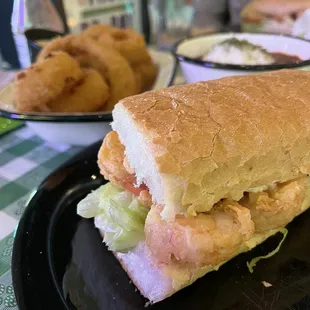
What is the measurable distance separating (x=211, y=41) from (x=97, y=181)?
116cm

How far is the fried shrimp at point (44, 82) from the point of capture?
5.22 feet

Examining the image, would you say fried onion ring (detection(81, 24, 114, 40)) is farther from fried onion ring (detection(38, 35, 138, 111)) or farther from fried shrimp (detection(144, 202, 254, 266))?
fried shrimp (detection(144, 202, 254, 266))

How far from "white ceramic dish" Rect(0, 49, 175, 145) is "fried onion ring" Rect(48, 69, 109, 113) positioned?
0.30 feet

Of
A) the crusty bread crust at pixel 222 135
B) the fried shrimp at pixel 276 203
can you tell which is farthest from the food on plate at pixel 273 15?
the fried shrimp at pixel 276 203

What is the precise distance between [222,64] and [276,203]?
0.79m

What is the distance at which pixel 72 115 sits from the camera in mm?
1533

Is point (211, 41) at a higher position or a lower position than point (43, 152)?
higher

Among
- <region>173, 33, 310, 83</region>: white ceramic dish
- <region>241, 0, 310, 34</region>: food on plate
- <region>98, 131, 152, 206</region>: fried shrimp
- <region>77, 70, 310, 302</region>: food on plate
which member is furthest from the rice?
<region>241, 0, 310, 34</region>: food on plate

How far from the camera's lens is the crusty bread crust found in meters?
0.90

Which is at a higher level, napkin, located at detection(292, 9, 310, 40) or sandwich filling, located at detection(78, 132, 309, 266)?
sandwich filling, located at detection(78, 132, 309, 266)

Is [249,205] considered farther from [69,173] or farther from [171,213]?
[69,173]

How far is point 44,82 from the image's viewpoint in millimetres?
1583

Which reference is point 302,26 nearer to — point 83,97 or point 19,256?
point 83,97

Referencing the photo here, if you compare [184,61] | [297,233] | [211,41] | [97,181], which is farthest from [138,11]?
[297,233]
